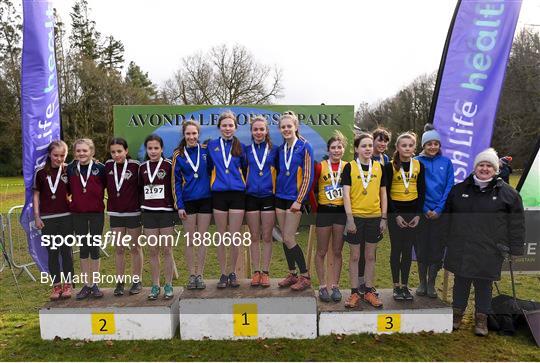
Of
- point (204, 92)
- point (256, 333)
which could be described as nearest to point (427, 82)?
point (204, 92)

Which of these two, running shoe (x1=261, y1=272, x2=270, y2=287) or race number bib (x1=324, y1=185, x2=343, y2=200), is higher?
race number bib (x1=324, y1=185, x2=343, y2=200)

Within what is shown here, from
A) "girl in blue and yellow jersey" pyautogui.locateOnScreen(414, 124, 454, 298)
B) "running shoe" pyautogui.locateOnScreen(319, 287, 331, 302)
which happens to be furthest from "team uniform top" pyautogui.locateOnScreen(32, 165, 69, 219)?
"girl in blue and yellow jersey" pyautogui.locateOnScreen(414, 124, 454, 298)

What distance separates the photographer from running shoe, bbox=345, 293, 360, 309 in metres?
3.86

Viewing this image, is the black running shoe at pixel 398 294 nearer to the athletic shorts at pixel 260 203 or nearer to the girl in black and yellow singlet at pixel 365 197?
the girl in black and yellow singlet at pixel 365 197

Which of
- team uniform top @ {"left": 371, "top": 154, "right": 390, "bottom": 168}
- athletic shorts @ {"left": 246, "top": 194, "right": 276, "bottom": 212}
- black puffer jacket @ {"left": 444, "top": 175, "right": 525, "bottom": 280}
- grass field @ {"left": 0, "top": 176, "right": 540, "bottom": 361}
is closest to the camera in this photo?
grass field @ {"left": 0, "top": 176, "right": 540, "bottom": 361}

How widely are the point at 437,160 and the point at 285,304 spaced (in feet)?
6.72

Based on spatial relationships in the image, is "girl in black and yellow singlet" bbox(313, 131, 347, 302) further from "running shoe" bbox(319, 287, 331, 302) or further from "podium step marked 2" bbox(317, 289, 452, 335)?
"podium step marked 2" bbox(317, 289, 452, 335)

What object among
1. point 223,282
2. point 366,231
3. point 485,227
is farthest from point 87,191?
point 485,227

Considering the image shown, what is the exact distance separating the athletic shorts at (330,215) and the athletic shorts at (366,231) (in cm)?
13

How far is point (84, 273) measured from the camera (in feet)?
13.3

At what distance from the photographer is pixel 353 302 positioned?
3865 mm

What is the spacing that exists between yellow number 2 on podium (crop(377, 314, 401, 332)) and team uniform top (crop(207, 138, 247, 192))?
1.81 meters

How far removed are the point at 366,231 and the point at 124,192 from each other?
235cm

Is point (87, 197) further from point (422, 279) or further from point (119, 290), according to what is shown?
point (422, 279)
